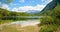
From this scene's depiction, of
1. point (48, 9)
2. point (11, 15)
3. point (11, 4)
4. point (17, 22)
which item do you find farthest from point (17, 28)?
point (48, 9)

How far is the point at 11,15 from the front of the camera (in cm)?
249

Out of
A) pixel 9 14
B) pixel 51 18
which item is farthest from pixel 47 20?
pixel 9 14

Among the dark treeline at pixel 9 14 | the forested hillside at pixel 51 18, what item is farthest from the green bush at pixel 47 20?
the dark treeline at pixel 9 14

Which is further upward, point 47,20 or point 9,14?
point 9,14

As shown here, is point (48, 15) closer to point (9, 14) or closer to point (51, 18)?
point (51, 18)

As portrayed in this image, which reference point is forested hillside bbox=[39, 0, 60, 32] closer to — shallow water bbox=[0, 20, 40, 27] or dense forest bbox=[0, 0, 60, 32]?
dense forest bbox=[0, 0, 60, 32]

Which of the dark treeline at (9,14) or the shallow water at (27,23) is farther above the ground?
the dark treeline at (9,14)

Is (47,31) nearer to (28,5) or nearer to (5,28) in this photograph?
(28,5)

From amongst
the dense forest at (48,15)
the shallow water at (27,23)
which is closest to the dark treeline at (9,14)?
the dense forest at (48,15)

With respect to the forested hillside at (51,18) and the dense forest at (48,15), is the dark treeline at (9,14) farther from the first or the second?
the forested hillside at (51,18)

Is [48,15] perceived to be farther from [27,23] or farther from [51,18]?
[27,23]

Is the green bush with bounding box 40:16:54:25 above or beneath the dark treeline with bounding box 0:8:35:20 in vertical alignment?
beneath

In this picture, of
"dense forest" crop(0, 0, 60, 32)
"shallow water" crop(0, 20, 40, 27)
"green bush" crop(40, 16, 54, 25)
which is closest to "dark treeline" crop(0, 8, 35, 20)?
"dense forest" crop(0, 0, 60, 32)

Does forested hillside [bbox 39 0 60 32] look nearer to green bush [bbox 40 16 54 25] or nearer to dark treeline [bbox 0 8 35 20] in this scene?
→ green bush [bbox 40 16 54 25]
